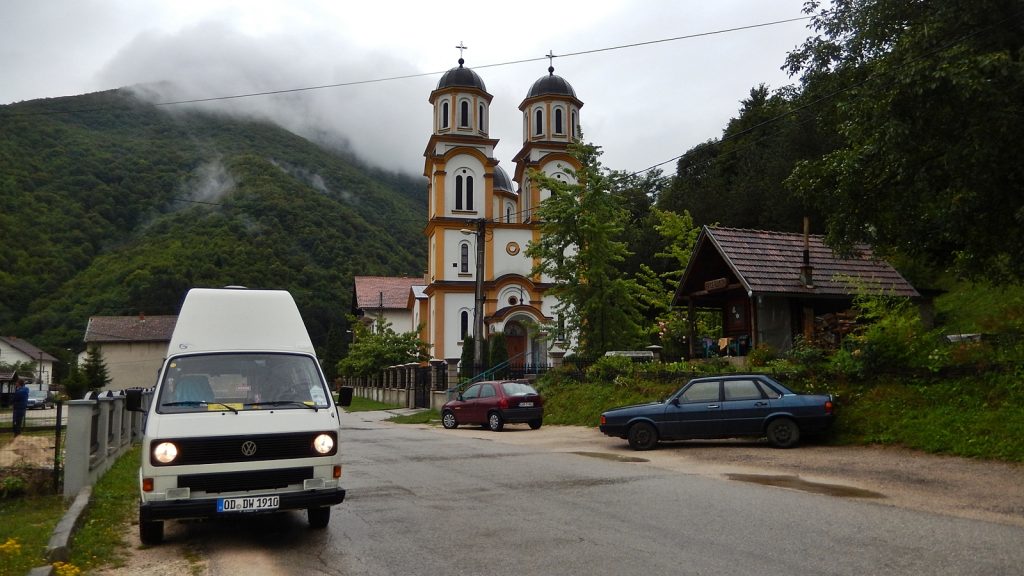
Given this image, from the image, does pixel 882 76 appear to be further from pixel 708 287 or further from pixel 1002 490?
pixel 708 287

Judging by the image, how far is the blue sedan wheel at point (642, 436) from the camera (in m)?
15.0

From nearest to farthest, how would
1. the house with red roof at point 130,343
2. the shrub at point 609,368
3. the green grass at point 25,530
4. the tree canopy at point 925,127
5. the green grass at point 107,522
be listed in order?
1. the green grass at point 25,530
2. the green grass at point 107,522
3. the tree canopy at point 925,127
4. the shrub at point 609,368
5. the house with red roof at point 130,343

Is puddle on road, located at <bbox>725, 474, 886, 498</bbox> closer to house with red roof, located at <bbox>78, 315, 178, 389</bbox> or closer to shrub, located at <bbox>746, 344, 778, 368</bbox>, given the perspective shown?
shrub, located at <bbox>746, 344, 778, 368</bbox>

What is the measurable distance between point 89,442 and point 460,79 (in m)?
43.9

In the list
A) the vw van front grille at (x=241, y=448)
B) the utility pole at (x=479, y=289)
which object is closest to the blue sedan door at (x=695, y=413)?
the vw van front grille at (x=241, y=448)

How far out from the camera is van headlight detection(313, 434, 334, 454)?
7621 millimetres

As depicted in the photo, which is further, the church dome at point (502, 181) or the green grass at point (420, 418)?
the church dome at point (502, 181)

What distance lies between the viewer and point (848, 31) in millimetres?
16906

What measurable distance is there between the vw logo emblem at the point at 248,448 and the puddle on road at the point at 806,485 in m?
6.40

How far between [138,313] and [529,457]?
71446 millimetres

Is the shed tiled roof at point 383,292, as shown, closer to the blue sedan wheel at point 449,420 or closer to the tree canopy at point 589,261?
the tree canopy at point 589,261

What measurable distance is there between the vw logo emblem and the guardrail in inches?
167

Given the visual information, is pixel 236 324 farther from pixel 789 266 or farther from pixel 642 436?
pixel 789 266

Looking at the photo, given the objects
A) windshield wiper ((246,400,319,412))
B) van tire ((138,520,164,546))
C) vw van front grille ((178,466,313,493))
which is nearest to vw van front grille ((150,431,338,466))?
vw van front grille ((178,466,313,493))
